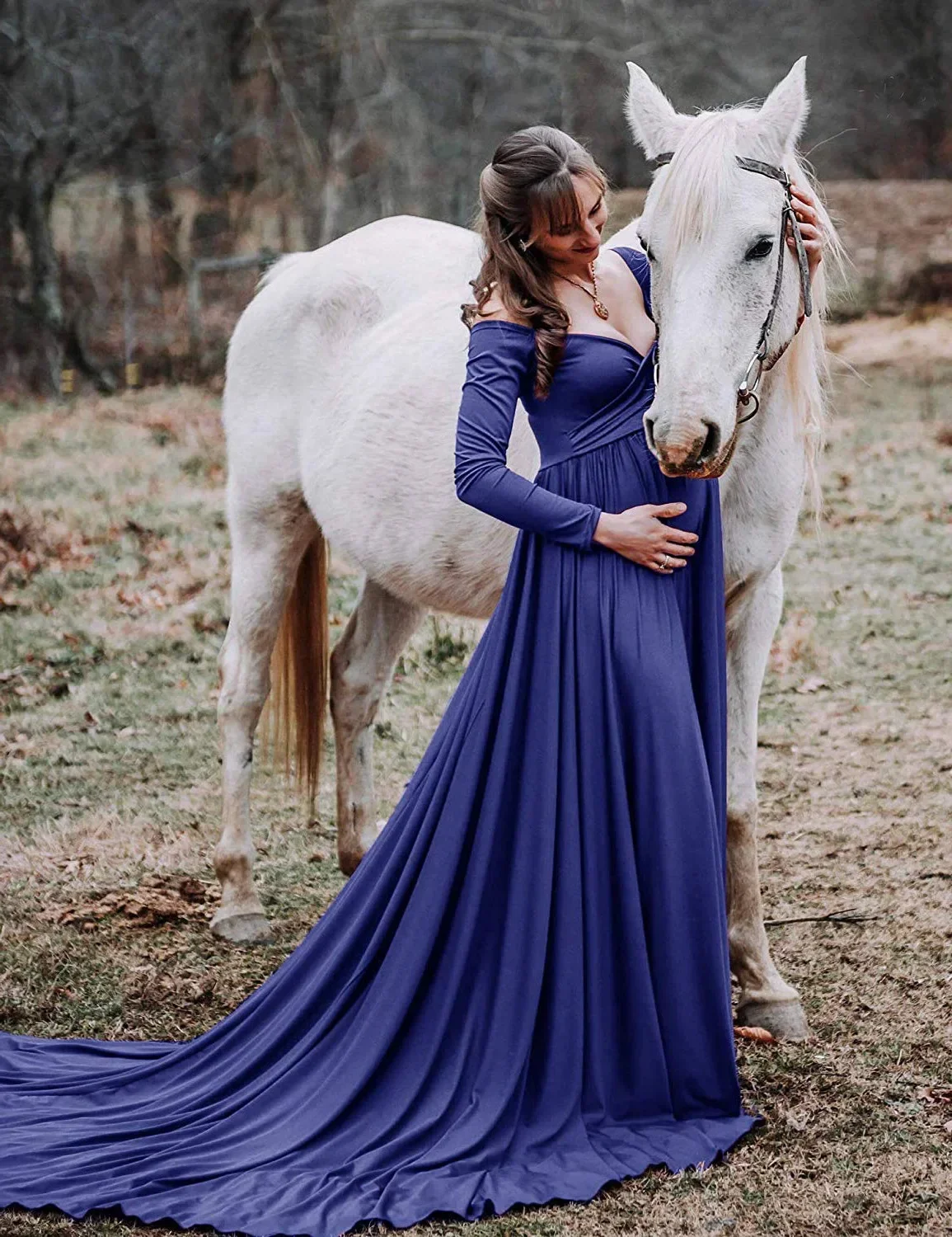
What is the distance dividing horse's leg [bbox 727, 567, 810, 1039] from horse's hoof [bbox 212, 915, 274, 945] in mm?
1413

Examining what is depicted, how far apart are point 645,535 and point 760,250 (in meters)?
0.57

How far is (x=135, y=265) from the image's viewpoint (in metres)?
13.8

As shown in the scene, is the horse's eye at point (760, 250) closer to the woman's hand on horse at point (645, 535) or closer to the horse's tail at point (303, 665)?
the woman's hand on horse at point (645, 535)

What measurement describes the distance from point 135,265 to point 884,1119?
12.5 metres

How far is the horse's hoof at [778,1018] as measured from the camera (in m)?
3.33

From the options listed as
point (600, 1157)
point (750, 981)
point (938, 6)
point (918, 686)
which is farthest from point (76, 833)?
point (938, 6)

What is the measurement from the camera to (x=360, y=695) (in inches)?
184

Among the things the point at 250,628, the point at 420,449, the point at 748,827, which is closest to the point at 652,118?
the point at 420,449

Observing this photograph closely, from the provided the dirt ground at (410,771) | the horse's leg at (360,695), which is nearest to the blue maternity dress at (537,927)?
the dirt ground at (410,771)

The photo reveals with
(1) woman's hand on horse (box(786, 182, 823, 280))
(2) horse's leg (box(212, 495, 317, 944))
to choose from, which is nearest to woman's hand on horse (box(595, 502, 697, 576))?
(1) woman's hand on horse (box(786, 182, 823, 280))

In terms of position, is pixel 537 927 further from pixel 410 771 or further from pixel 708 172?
pixel 410 771

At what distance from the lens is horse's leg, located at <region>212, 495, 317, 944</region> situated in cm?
Answer: 439

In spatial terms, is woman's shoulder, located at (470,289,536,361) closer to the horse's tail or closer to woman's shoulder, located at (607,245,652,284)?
woman's shoulder, located at (607,245,652,284)

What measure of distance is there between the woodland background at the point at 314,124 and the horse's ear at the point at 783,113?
36.1 feet
